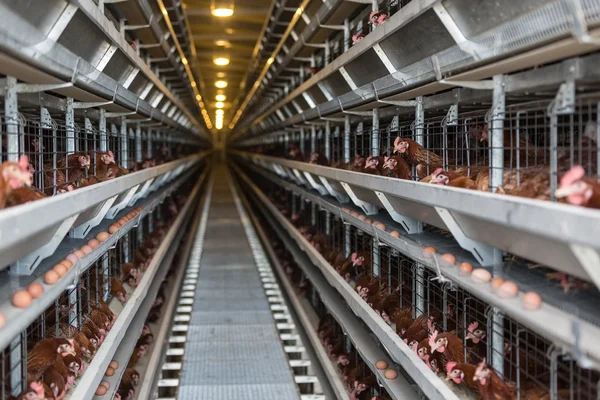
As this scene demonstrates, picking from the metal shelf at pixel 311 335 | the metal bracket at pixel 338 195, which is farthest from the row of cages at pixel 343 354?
the metal bracket at pixel 338 195

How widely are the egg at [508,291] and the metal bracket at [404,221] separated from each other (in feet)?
4.76

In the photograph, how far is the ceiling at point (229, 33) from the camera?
8.32 m

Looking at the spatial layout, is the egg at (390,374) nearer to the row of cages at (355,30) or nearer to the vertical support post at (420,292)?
the vertical support post at (420,292)

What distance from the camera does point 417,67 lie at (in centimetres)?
309

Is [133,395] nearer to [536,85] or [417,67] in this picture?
[417,67]

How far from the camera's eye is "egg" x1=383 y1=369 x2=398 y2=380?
11.4 feet

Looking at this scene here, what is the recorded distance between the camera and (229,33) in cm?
1007

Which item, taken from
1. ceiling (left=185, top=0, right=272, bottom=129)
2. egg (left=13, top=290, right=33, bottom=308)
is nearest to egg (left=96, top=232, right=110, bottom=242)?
egg (left=13, top=290, right=33, bottom=308)

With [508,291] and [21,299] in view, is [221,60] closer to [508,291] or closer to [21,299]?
[21,299]

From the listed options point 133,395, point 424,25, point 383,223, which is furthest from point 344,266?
point 424,25

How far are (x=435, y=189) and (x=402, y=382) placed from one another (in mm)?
1340

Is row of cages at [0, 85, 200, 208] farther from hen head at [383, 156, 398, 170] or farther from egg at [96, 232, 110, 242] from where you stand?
hen head at [383, 156, 398, 170]

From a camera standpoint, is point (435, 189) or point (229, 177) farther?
point (229, 177)

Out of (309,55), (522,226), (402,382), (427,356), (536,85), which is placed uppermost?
(309,55)
